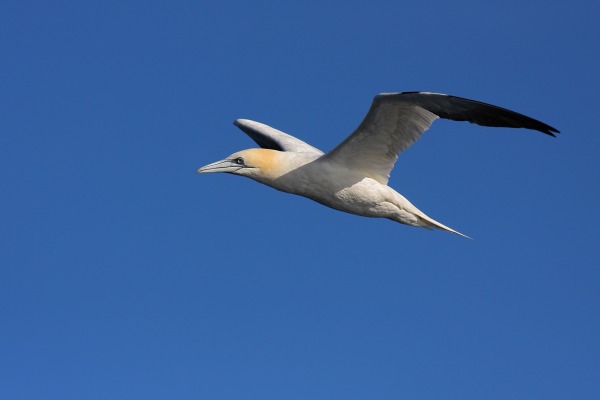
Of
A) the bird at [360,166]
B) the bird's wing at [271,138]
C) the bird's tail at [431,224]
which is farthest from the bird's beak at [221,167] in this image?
the bird's tail at [431,224]

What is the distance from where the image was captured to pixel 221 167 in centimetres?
1282

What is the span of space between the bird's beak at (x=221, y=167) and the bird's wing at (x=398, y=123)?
1.35m

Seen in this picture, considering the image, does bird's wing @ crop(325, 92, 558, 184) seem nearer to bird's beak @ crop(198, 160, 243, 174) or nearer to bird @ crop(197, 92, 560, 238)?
bird @ crop(197, 92, 560, 238)

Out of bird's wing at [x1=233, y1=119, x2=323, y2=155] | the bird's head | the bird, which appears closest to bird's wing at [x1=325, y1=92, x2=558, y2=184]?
the bird

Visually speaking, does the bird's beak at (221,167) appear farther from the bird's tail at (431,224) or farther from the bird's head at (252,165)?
the bird's tail at (431,224)

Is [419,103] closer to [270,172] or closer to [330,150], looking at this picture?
[330,150]

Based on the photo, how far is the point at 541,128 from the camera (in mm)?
10992

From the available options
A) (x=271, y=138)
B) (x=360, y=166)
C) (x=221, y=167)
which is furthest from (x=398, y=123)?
(x=271, y=138)

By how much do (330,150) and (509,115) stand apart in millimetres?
2505

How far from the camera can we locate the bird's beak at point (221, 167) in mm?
12789

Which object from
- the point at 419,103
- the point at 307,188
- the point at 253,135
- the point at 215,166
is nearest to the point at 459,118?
the point at 419,103

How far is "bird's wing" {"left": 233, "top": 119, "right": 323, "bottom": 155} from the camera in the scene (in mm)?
14664

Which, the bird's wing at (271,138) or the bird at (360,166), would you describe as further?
the bird's wing at (271,138)

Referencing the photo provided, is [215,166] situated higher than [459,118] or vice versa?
[459,118]
